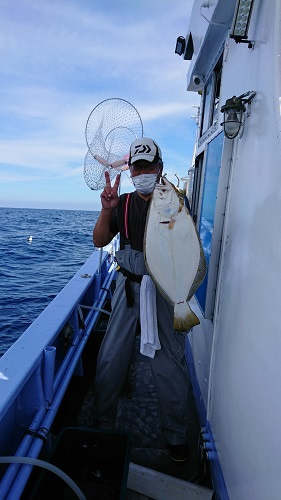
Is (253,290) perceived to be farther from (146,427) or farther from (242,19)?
(146,427)

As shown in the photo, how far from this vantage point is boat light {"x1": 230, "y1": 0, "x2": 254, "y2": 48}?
4.75 feet

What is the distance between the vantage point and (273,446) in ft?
4.05

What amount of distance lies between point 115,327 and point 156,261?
2.70 feet

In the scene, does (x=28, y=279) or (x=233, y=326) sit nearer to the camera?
(x=233, y=326)

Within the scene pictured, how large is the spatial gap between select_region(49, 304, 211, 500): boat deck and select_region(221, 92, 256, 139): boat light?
6.32ft

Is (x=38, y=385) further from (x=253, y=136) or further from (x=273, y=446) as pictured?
(x=253, y=136)

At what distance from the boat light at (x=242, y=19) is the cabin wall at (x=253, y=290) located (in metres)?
0.07

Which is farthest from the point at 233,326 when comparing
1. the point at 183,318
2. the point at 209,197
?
the point at 209,197

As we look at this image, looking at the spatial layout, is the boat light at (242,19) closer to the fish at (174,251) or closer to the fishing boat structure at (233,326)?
the fishing boat structure at (233,326)

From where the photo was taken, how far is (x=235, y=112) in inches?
67.6

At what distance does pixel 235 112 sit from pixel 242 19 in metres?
0.41

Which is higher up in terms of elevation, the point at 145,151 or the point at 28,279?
the point at 145,151

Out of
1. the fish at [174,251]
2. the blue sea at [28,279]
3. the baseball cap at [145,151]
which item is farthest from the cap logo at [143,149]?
the blue sea at [28,279]

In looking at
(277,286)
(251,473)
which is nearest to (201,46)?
(277,286)
